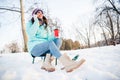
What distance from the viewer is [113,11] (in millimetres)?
6680

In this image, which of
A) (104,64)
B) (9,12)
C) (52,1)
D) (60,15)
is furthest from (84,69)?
(9,12)

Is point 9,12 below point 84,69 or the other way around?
the other way around

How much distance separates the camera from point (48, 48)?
7.81ft

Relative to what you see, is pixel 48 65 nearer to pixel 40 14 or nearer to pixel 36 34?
pixel 36 34

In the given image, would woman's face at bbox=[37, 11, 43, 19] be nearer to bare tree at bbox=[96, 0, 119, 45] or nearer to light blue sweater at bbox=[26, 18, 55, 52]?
light blue sweater at bbox=[26, 18, 55, 52]

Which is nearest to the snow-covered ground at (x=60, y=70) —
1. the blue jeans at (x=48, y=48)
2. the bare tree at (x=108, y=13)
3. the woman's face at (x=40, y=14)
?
the blue jeans at (x=48, y=48)

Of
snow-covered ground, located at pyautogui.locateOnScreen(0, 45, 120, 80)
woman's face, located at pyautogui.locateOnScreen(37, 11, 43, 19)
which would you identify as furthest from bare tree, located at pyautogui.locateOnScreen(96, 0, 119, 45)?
woman's face, located at pyautogui.locateOnScreen(37, 11, 43, 19)

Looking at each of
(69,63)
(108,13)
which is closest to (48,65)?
(69,63)

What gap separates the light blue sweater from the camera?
242cm

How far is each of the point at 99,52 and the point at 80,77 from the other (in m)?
0.96

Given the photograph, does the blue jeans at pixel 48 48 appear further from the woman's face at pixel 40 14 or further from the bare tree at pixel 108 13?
the bare tree at pixel 108 13

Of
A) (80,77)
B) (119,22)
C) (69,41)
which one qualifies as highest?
(119,22)

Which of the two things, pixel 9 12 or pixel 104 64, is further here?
pixel 9 12

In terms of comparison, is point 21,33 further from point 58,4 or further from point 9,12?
point 58,4
